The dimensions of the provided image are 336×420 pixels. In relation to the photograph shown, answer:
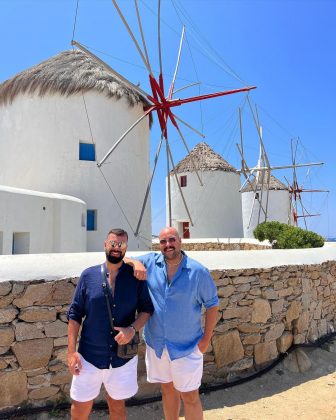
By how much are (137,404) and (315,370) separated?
2.55 metres

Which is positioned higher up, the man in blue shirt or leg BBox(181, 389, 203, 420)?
the man in blue shirt

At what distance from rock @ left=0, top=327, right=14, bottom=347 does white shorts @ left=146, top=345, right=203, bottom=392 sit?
1435mm

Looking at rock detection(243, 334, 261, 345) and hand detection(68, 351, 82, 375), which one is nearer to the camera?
hand detection(68, 351, 82, 375)

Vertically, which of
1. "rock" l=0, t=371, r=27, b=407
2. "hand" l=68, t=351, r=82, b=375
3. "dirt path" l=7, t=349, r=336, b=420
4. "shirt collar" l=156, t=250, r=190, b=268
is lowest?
"dirt path" l=7, t=349, r=336, b=420

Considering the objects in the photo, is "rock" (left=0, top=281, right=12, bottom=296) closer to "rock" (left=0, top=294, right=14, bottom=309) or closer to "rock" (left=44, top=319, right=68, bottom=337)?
"rock" (left=0, top=294, right=14, bottom=309)

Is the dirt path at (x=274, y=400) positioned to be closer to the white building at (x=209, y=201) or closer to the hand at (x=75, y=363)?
the hand at (x=75, y=363)

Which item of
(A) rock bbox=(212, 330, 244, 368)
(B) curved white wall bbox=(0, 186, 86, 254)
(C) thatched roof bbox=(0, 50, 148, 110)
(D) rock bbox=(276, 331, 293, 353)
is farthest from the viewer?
(C) thatched roof bbox=(0, 50, 148, 110)

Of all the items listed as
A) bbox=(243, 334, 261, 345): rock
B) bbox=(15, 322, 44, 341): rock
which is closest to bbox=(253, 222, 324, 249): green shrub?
bbox=(243, 334, 261, 345): rock

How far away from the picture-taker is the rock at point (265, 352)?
439 cm

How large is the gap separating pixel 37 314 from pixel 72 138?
6097mm

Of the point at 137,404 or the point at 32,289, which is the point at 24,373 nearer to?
the point at 32,289

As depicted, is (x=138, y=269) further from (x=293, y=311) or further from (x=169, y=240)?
(x=293, y=311)

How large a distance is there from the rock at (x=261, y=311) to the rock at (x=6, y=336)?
282 cm

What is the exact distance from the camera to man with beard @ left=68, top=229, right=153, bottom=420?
2.30 m
